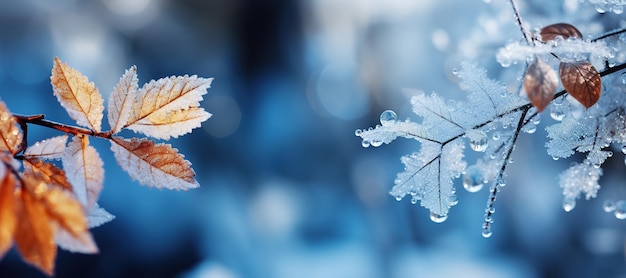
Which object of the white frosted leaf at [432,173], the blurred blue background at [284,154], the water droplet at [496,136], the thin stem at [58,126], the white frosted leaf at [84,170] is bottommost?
the white frosted leaf at [84,170]

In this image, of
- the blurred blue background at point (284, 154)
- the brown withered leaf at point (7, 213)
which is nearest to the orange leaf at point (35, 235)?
the brown withered leaf at point (7, 213)

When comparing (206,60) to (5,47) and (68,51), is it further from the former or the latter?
(5,47)

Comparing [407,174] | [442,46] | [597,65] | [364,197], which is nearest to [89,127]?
[407,174]

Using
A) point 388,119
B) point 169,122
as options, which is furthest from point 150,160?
point 388,119

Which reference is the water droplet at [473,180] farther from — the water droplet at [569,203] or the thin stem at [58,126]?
the thin stem at [58,126]

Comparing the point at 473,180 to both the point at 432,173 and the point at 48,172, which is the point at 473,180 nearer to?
the point at 432,173

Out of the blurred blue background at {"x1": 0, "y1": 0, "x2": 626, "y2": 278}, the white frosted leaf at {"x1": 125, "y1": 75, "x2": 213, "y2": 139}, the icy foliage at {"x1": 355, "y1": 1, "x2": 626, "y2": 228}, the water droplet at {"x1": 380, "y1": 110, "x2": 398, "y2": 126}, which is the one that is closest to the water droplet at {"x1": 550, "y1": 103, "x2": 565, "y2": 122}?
the icy foliage at {"x1": 355, "y1": 1, "x2": 626, "y2": 228}
